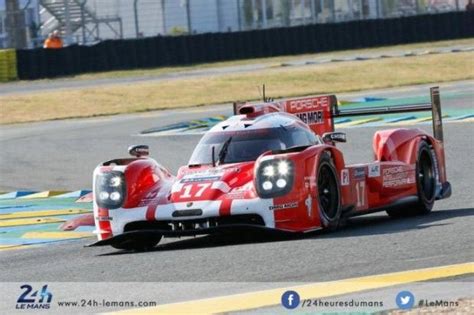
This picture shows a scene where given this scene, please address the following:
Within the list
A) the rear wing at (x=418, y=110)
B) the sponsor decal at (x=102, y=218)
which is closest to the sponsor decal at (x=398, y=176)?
the rear wing at (x=418, y=110)

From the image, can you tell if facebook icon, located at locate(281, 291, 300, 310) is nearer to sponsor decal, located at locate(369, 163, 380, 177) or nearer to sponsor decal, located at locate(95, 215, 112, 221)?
sponsor decal, located at locate(95, 215, 112, 221)

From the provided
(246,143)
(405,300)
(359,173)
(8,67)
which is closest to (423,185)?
(359,173)

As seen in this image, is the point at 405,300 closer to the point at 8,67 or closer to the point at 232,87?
the point at 232,87

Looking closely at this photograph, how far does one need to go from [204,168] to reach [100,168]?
0.88 m

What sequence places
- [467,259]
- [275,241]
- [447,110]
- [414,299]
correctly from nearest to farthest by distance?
1. [414,299]
2. [467,259]
3. [275,241]
4. [447,110]

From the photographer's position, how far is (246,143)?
35.8 ft

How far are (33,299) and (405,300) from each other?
2.42m

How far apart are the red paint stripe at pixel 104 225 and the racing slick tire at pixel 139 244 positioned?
0.11 metres

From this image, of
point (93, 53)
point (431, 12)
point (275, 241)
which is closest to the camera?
point (275, 241)

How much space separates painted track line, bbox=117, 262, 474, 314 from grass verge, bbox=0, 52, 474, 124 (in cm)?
2304

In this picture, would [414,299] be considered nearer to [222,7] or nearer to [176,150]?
[176,150]

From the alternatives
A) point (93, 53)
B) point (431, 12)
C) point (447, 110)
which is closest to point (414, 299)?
point (447, 110)

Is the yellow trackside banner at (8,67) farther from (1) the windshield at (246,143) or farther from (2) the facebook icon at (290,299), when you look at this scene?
(2) the facebook icon at (290,299)

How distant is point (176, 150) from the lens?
811 inches
